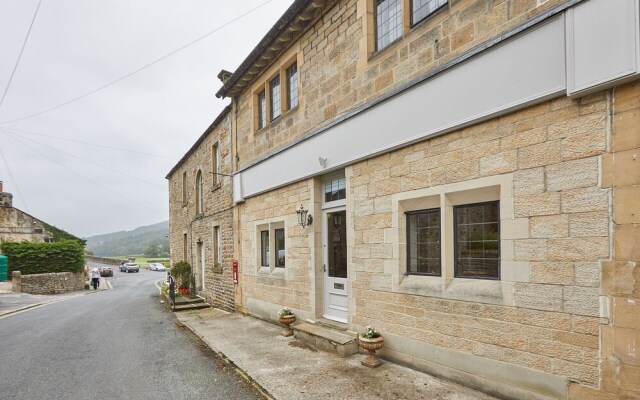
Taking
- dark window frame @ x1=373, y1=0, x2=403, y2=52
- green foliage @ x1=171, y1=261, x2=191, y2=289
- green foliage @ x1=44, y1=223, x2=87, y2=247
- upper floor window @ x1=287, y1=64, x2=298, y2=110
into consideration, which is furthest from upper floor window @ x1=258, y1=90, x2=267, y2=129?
green foliage @ x1=44, y1=223, x2=87, y2=247

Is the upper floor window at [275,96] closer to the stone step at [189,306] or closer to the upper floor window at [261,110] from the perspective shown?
the upper floor window at [261,110]

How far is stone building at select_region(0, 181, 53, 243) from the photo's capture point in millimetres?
26922

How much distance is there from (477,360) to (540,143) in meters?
2.62

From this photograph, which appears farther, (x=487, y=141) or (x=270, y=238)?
(x=270, y=238)

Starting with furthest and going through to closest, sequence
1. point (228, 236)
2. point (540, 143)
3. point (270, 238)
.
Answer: point (228, 236) < point (270, 238) < point (540, 143)

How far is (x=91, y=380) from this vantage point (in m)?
5.34

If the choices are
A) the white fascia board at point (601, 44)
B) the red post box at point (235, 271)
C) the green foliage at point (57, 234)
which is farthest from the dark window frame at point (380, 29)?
the green foliage at point (57, 234)

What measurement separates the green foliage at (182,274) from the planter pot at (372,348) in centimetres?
1203

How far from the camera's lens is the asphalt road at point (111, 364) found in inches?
191

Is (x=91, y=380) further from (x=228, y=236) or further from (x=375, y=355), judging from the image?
(x=228, y=236)

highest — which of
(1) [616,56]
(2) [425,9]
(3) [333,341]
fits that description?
(2) [425,9]

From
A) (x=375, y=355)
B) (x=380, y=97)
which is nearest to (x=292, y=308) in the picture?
(x=375, y=355)

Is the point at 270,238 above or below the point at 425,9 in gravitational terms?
below

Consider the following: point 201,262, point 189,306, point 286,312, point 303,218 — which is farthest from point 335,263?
point 201,262
